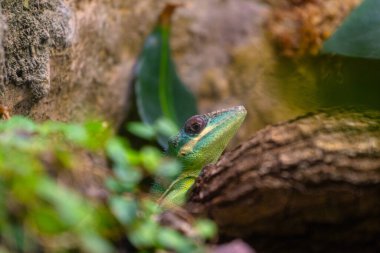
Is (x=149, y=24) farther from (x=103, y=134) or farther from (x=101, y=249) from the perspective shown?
(x=101, y=249)

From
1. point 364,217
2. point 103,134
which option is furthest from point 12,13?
point 364,217

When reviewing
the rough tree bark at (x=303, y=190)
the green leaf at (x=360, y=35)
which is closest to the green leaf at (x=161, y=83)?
the green leaf at (x=360, y=35)

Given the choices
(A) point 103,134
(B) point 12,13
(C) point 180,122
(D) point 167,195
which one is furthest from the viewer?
(C) point 180,122

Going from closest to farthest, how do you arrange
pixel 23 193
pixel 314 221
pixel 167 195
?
pixel 23 193 < pixel 314 221 < pixel 167 195

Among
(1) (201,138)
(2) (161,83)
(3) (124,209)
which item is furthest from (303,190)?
(2) (161,83)

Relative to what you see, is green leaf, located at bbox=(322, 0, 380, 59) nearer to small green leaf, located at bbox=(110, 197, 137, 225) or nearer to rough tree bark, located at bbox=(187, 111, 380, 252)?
rough tree bark, located at bbox=(187, 111, 380, 252)

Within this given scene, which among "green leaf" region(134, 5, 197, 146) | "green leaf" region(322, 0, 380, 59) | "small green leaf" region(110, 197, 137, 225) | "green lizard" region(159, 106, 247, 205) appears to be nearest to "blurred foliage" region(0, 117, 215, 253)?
"small green leaf" region(110, 197, 137, 225)

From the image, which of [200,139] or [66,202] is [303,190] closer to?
[66,202]
